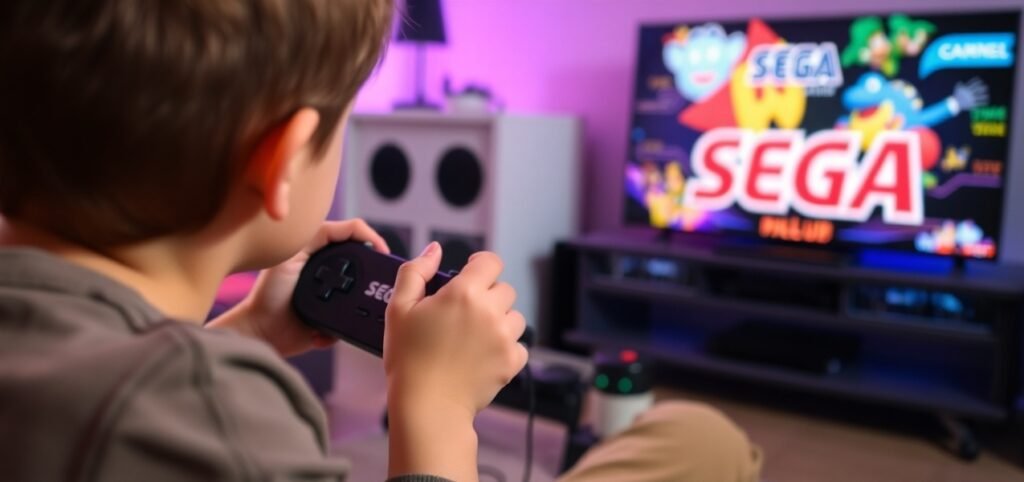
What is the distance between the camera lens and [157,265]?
0.43 meters

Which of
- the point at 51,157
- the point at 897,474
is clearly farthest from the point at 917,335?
the point at 51,157

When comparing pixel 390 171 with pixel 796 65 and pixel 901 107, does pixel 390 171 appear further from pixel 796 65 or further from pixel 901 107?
pixel 901 107

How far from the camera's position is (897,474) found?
1.81m

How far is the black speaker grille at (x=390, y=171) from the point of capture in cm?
262

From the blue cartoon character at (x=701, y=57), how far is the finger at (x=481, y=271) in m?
1.93

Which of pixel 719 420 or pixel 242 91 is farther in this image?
pixel 719 420

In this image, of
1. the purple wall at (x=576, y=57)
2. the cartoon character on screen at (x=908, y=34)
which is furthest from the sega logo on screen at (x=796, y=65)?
the purple wall at (x=576, y=57)

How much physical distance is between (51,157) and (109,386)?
11 centimetres

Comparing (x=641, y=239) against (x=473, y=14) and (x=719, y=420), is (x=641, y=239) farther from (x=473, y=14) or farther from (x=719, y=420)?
(x=719, y=420)

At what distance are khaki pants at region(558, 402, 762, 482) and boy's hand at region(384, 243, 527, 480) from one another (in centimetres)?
48

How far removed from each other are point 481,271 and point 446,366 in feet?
0.21

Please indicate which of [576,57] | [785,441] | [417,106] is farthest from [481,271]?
[576,57]

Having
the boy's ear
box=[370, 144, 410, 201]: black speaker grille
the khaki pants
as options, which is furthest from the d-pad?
box=[370, 144, 410, 201]: black speaker grille

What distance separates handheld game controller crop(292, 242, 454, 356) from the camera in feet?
2.02
